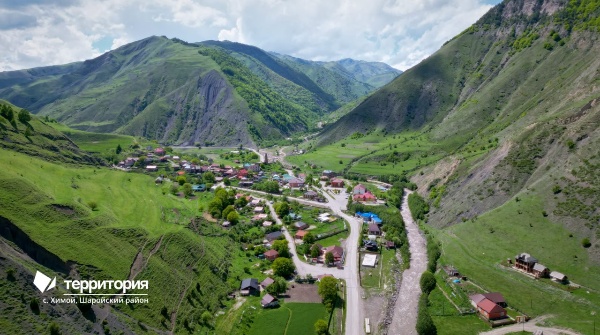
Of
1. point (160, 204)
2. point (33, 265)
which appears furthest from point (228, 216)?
point (33, 265)

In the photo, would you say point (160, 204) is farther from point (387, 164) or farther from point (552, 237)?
point (387, 164)

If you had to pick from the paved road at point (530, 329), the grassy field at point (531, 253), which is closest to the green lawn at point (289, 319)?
the paved road at point (530, 329)

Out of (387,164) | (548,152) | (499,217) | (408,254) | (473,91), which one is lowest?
(408,254)

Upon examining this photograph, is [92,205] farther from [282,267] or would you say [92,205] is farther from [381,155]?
[381,155]

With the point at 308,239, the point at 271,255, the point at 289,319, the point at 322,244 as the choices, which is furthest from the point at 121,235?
the point at 322,244

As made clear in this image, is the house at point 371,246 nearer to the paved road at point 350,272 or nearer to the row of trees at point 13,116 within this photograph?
the paved road at point 350,272

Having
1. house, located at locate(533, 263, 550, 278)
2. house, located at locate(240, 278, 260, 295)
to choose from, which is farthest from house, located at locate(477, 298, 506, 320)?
house, located at locate(240, 278, 260, 295)

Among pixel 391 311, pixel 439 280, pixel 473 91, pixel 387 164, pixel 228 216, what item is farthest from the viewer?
pixel 473 91

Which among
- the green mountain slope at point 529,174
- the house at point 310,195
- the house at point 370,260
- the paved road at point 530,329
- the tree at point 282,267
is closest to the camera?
the paved road at point 530,329
